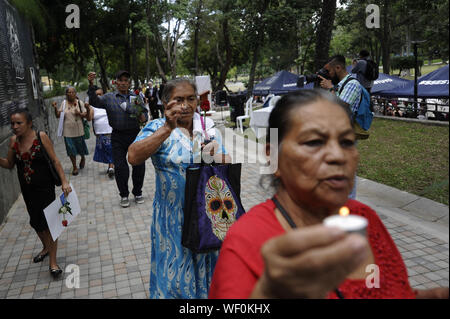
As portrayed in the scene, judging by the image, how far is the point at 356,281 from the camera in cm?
106

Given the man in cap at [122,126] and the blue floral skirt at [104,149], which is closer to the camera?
the man in cap at [122,126]

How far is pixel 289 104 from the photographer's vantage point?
1.15 m

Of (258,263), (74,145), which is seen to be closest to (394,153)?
(74,145)

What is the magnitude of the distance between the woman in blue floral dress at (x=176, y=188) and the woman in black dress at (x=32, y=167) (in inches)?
79.5

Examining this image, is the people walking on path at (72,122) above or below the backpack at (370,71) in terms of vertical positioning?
below

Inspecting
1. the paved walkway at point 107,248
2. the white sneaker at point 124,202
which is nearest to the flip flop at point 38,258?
the paved walkway at point 107,248

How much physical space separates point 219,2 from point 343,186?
20580 millimetres

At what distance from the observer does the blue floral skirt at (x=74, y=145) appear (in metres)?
8.67

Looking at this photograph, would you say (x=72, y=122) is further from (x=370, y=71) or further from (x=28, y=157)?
(x=370, y=71)

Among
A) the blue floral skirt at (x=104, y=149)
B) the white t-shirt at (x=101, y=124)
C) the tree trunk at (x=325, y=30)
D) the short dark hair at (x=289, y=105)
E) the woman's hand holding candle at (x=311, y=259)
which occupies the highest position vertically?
the tree trunk at (x=325, y=30)

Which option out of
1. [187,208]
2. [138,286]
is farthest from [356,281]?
[138,286]

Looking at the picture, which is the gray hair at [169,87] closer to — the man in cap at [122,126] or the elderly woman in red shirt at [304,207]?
the elderly woman in red shirt at [304,207]

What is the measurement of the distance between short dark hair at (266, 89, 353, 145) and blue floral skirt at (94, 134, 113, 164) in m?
7.56
